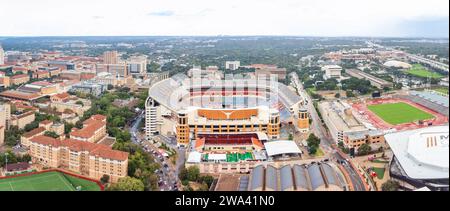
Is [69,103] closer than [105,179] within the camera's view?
No

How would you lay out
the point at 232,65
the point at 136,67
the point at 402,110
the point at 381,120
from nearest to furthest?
1. the point at 381,120
2. the point at 402,110
3. the point at 232,65
4. the point at 136,67

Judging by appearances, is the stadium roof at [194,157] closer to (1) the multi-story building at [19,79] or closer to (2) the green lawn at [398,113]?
(2) the green lawn at [398,113]

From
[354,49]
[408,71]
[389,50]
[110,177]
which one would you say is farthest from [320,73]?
[110,177]

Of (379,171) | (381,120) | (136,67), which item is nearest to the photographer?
(379,171)

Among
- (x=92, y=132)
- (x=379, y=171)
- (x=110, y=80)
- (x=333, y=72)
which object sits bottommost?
(x=379, y=171)

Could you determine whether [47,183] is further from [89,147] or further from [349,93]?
[349,93]

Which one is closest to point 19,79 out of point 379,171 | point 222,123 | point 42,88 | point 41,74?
point 41,74

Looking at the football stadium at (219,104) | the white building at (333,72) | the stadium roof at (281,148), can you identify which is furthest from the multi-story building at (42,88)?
the white building at (333,72)
